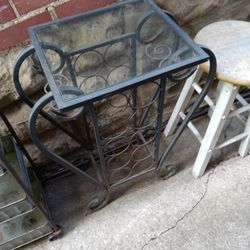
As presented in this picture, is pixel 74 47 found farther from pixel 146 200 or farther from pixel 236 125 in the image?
pixel 236 125

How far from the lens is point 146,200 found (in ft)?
4.20

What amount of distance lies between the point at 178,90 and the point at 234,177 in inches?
17.8

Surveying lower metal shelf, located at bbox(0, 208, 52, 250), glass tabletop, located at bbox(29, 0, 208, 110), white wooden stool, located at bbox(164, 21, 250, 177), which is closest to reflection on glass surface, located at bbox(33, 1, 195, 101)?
glass tabletop, located at bbox(29, 0, 208, 110)

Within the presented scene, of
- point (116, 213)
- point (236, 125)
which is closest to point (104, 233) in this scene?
point (116, 213)

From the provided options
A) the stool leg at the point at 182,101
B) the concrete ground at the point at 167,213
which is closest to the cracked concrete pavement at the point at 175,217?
the concrete ground at the point at 167,213

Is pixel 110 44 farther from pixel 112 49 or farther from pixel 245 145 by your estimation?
pixel 245 145

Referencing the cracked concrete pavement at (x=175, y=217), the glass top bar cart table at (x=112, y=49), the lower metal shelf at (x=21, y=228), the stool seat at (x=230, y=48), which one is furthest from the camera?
the cracked concrete pavement at (x=175, y=217)

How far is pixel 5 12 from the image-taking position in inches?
35.0

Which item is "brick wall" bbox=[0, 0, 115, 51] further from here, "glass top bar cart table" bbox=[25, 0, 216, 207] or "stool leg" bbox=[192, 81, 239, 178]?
"stool leg" bbox=[192, 81, 239, 178]

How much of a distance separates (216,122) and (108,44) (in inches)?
18.3

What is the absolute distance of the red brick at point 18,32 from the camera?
926mm

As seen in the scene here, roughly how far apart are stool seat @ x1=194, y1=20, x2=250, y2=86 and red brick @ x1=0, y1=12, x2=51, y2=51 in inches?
20.9

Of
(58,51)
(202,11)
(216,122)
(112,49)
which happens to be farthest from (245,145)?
(58,51)

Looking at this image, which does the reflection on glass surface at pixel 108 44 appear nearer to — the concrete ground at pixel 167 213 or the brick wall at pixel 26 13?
the brick wall at pixel 26 13
